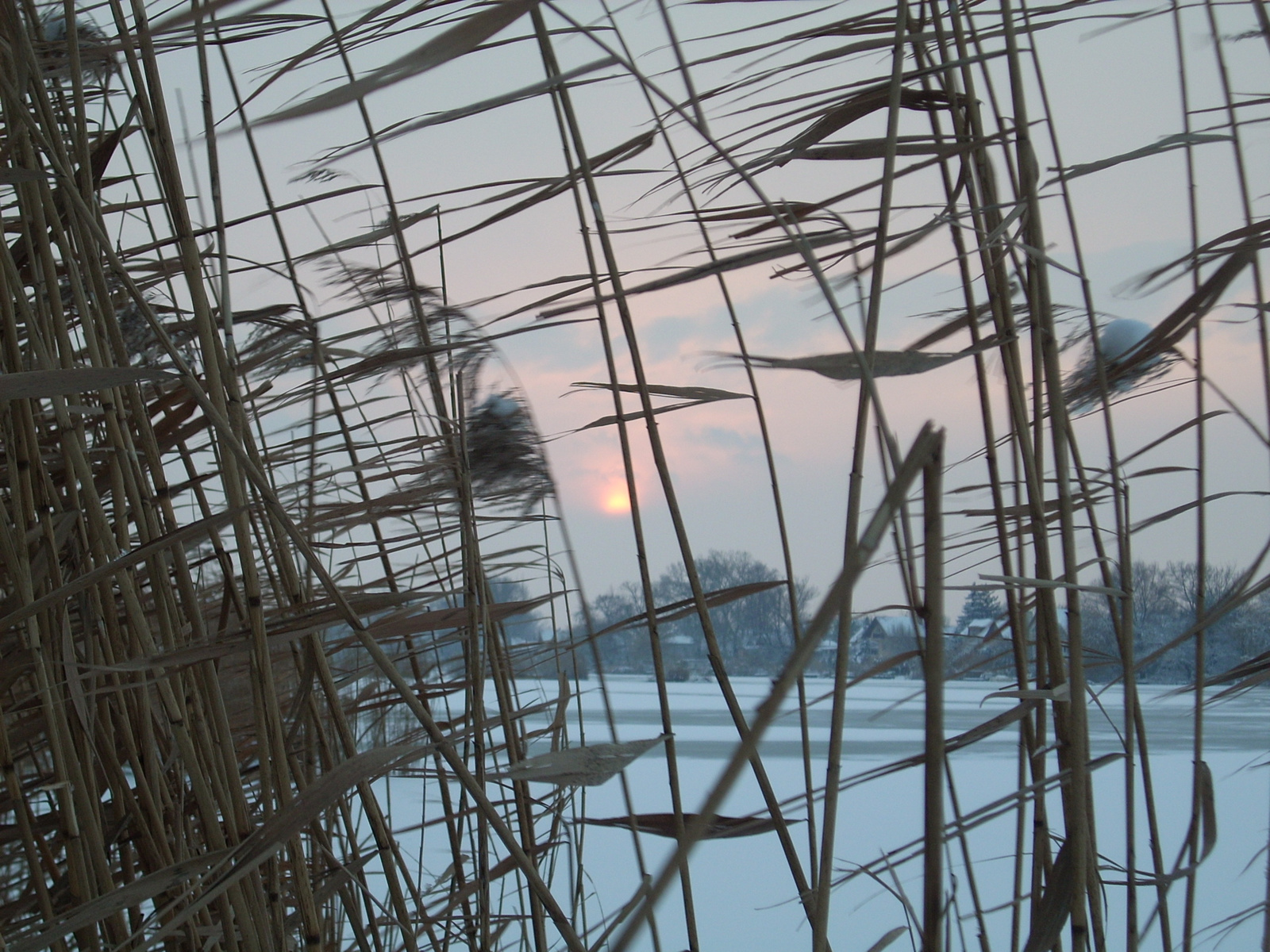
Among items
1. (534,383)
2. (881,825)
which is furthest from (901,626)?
(881,825)

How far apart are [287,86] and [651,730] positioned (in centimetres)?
133

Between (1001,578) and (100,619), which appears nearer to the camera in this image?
(1001,578)

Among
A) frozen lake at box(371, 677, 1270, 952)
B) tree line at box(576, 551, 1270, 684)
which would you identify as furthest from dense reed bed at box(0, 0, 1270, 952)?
frozen lake at box(371, 677, 1270, 952)

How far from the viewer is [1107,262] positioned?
63 centimetres

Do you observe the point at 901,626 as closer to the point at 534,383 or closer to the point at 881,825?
the point at 534,383

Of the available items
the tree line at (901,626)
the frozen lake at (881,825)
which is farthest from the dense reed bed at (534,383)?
the frozen lake at (881,825)

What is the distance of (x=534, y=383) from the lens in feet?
2.13

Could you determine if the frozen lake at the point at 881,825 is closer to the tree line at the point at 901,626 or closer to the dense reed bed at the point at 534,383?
the tree line at the point at 901,626

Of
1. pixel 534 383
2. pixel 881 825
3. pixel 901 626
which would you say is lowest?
pixel 881 825

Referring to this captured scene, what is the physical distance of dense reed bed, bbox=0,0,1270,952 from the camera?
0.31 meters

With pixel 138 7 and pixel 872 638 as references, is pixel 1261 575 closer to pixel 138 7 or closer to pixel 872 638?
pixel 872 638

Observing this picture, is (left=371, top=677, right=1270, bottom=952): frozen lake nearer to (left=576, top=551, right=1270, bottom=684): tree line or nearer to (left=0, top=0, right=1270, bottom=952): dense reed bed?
(left=576, top=551, right=1270, bottom=684): tree line

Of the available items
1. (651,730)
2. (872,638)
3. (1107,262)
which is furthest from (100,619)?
(651,730)

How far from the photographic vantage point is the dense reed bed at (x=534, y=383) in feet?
1.01
